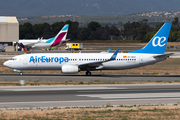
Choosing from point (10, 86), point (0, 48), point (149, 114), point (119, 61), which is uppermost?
A: point (0, 48)

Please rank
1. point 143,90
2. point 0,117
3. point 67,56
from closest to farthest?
1. point 0,117
2. point 143,90
3. point 67,56

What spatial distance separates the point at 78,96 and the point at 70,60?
61.8 feet

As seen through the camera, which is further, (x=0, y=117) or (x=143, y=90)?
(x=143, y=90)

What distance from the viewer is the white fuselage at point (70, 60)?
4472cm

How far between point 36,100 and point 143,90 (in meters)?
11.1

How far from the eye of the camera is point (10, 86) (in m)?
32.9

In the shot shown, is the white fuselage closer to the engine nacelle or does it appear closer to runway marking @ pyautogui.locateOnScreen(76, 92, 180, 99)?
the engine nacelle

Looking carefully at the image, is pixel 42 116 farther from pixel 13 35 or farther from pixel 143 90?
pixel 13 35

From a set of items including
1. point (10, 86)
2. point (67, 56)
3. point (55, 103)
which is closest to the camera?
point (55, 103)

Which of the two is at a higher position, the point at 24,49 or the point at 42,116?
the point at 24,49

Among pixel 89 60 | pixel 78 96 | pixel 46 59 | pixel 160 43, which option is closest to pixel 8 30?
pixel 46 59

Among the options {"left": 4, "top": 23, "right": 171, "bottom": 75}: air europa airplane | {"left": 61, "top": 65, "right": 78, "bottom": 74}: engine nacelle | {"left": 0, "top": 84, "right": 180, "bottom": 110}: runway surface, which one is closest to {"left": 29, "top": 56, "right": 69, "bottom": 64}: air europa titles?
{"left": 4, "top": 23, "right": 171, "bottom": 75}: air europa airplane

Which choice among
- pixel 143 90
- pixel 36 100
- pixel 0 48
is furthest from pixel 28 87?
pixel 0 48

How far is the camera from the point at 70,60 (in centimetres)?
4519
